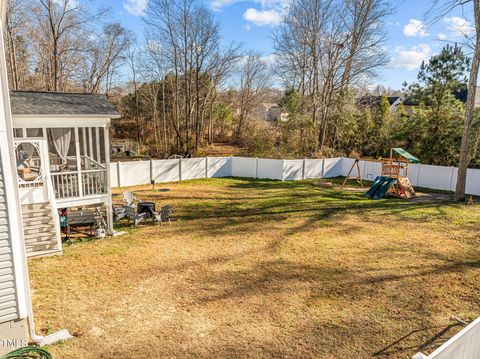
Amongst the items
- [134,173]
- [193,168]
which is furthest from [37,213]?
[193,168]

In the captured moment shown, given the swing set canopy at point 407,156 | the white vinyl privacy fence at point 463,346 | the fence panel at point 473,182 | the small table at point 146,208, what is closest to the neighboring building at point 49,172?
the small table at point 146,208

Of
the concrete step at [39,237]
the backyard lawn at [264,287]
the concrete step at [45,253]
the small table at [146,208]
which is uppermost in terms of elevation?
the small table at [146,208]

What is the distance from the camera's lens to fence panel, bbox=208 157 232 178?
1988 centimetres

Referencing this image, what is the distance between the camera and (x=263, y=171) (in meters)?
19.8

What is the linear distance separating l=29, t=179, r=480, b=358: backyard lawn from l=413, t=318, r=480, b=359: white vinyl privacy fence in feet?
3.92

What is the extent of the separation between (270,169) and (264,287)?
13.3 m

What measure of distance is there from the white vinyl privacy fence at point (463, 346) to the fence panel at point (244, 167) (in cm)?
1664

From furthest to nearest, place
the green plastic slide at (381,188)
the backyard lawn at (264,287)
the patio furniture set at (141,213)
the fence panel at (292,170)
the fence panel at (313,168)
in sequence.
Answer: the fence panel at (313,168) < the fence panel at (292,170) < the green plastic slide at (381,188) < the patio furniture set at (141,213) < the backyard lawn at (264,287)

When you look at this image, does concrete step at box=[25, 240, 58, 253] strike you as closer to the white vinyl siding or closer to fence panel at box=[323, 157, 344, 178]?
the white vinyl siding

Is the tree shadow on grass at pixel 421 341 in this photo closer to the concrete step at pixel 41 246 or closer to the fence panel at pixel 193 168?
the concrete step at pixel 41 246

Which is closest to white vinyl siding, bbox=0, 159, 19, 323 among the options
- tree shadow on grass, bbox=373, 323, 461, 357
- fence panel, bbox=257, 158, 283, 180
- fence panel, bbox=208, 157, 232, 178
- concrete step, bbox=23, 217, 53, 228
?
concrete step, bbox=23, 217, 53, 228

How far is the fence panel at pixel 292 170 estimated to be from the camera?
19422mm

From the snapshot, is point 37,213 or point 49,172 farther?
point 49,172

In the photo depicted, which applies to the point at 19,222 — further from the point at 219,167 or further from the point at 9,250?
the point at 219,167
